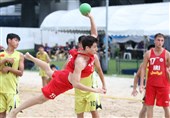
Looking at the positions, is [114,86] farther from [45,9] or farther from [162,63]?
[45,9]

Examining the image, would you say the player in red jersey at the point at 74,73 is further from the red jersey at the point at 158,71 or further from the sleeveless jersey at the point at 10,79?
the red jersey at the point at 158,71

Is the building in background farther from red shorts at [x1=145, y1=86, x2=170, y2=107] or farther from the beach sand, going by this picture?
red shorts at [x1=145, y1=86, x2=170, y2=107]

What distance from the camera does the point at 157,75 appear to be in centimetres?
808

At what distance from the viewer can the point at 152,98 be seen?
322 inches

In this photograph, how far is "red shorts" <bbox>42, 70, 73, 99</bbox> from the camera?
6.77 meters

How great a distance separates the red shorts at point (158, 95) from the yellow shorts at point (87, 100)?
3.80 ft

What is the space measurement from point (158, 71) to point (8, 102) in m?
2.79

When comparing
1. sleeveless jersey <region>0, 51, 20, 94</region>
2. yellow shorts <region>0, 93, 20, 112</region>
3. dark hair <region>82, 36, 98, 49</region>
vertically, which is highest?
dark hair <region>82, 36, 98, 49</region>

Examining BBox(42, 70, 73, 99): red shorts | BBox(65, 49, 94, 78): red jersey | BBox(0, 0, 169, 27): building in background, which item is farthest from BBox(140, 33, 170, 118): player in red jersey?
BBox(0, 0, 169, 27): building in background

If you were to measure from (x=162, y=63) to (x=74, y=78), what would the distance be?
2278mm

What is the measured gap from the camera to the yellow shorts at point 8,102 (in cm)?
757

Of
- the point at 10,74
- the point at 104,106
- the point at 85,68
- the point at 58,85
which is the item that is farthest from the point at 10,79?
the point at 104,106

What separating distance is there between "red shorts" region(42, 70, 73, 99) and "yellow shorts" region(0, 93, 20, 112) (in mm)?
937

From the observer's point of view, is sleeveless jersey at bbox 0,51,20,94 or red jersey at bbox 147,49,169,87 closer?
sleeveless jersey at bbox 0,51,20,94
